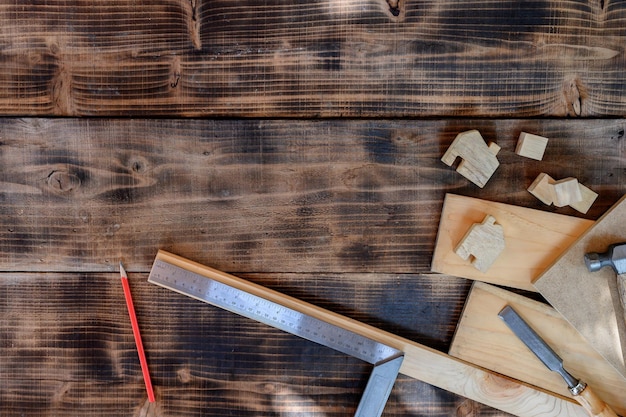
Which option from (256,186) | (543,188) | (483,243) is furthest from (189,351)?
(543,188)

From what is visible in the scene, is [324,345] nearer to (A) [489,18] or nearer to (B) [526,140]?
(B) [526,140]

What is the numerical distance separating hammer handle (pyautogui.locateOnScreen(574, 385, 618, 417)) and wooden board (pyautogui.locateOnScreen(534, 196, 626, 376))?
0.11 metres

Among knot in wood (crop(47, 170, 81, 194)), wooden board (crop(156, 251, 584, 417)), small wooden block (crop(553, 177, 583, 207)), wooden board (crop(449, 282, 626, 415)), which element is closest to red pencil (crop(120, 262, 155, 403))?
wooden board (crop(156, 251, 584, 417))

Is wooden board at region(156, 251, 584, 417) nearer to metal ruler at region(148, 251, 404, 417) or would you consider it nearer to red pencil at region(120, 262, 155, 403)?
metal ruler at region(148, 251, 404, 417)

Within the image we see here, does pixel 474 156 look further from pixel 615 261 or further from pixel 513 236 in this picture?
pixel 615 261

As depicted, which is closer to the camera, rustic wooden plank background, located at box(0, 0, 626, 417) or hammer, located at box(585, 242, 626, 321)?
hammer, located at box(585, 242, 626, 321)

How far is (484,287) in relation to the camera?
1.44 m

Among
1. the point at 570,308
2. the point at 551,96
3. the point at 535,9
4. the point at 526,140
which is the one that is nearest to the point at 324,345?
the point at 570,308

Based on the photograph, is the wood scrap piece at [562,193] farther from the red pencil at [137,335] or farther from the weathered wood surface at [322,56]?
→ the red pencil at [137,335]

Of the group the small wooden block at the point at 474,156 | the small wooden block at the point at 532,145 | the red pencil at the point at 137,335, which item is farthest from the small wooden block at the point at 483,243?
the red pencil at the point at 137,335

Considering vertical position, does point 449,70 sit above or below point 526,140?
above

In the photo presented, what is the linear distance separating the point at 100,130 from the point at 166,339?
28.9 inches

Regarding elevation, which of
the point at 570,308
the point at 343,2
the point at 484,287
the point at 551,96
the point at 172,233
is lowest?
the point at 570,308

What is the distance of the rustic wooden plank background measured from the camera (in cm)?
143
